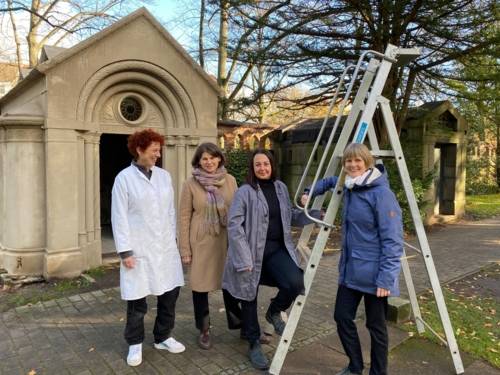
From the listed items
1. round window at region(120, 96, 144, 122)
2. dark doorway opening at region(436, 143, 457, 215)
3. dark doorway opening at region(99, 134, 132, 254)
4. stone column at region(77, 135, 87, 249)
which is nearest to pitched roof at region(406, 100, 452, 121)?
Answer: dark doorway opening at region(436, 143, 457, 215)

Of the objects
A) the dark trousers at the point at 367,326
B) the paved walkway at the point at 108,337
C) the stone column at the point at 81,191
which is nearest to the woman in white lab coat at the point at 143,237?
the paved walkway at the point at 108,337

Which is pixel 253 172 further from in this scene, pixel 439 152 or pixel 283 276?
pixel 439 152

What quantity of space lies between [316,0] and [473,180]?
52.5ft

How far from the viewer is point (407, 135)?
1030 centimetres

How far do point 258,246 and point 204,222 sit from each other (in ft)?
1.77

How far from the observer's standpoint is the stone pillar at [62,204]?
576cm

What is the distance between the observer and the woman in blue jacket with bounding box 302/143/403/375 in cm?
266

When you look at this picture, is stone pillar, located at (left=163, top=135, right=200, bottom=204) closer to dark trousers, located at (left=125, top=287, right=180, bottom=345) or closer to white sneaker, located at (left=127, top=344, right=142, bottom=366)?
dark trousers, located at (left=125, top=287, right=180, bottom=345)

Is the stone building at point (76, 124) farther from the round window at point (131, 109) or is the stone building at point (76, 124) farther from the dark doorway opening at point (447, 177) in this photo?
the dark doorway opening at point (447, 177)

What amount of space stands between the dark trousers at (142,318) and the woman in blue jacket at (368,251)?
1427 millimetres

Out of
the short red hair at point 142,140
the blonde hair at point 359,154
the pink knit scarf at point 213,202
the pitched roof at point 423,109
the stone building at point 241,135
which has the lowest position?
the pink knit scarf at point 213,202

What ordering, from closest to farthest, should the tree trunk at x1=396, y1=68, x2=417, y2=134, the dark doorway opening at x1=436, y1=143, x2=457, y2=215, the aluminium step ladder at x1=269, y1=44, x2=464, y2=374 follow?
the aluminium step ladder at x1=269, y1=44, x2=464, y2=374
the tree trunk at x1=396, y1=68, x2=417, y2=134
the dark doorway opening at x1=436, y1=143, x2=457, y2=215

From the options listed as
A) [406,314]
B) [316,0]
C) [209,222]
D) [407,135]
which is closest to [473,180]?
[407,135]

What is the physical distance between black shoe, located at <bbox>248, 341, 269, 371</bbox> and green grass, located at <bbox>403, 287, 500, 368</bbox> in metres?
1.64
